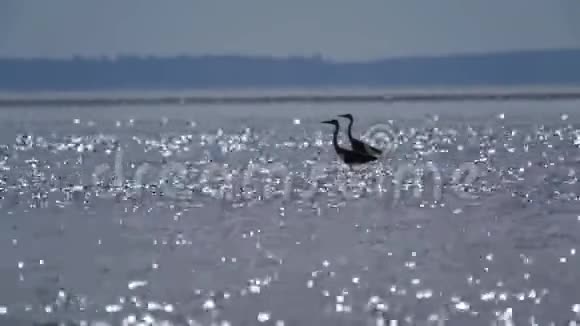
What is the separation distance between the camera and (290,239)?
13320 millimetres

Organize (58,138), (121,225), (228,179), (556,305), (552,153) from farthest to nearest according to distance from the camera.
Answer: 1. (58,138)
2. (552,153)
3. (228,179)
4. (121,225)
5. (556,305)

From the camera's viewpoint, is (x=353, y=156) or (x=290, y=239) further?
(x=353, y=156)

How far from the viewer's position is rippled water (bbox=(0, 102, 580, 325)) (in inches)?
387

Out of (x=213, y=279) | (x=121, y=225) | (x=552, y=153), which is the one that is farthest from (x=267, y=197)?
(x=552, y=153)

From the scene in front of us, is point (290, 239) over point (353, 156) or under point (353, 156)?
under

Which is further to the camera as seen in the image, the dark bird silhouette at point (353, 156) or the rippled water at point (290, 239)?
the dark bird silhouette at point (353, 156)

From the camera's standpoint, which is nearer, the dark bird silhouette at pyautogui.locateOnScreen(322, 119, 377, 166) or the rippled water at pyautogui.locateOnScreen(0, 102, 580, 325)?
the rippled water at pyautogui.locateOnScreen(0, 102, 580, 325)

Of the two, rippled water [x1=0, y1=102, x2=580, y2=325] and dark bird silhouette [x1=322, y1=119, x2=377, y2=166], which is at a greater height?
dark bird silhouette [x1=322, y1=119, x2=377, y2=166]

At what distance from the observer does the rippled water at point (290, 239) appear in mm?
9820

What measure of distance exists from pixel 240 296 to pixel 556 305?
2.91 m

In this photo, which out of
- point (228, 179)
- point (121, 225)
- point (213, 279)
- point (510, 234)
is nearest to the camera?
point (213, 279)

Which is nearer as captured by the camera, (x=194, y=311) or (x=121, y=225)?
(x=194, y=311)

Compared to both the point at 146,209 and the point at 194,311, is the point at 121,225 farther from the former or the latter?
the point at 194,311

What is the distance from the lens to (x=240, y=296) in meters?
10.2
